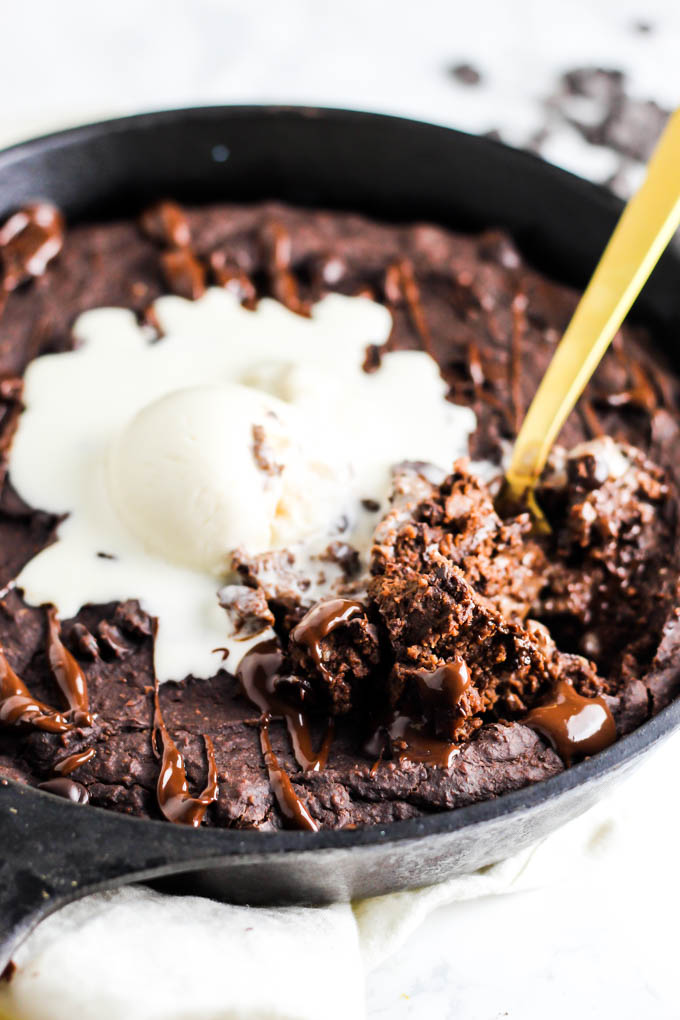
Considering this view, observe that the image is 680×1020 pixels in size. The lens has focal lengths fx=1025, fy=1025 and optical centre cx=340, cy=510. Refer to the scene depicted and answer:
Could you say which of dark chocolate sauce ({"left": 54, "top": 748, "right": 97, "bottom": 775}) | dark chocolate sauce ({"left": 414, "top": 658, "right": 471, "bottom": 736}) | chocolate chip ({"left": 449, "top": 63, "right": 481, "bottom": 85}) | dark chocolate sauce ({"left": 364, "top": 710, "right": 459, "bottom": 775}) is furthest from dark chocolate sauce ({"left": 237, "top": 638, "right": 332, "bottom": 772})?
chocolate chip ({"left": 449, "top": 63, "right": 481, "bottom": 85})

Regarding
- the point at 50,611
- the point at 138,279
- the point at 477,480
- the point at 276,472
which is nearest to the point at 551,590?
the point at 477,480

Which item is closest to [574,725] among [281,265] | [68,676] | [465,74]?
[68,676]

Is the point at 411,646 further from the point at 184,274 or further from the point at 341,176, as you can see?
the point at 341,176

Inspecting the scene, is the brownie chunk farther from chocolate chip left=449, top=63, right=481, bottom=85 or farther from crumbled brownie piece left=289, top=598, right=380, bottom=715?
chocolate chip left=449, top=63, right=481, bottom=85

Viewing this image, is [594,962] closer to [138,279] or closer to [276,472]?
[276,472]

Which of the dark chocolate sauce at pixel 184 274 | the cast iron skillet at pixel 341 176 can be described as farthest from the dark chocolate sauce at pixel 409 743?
the dark chocolate sauce at pixel 184 274

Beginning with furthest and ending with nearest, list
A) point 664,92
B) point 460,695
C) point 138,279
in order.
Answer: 1. point 664,92
2. point 138,279
3. point 460,695

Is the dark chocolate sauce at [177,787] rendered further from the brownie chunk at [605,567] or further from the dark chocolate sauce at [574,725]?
the brownie chunk at [605,567]
